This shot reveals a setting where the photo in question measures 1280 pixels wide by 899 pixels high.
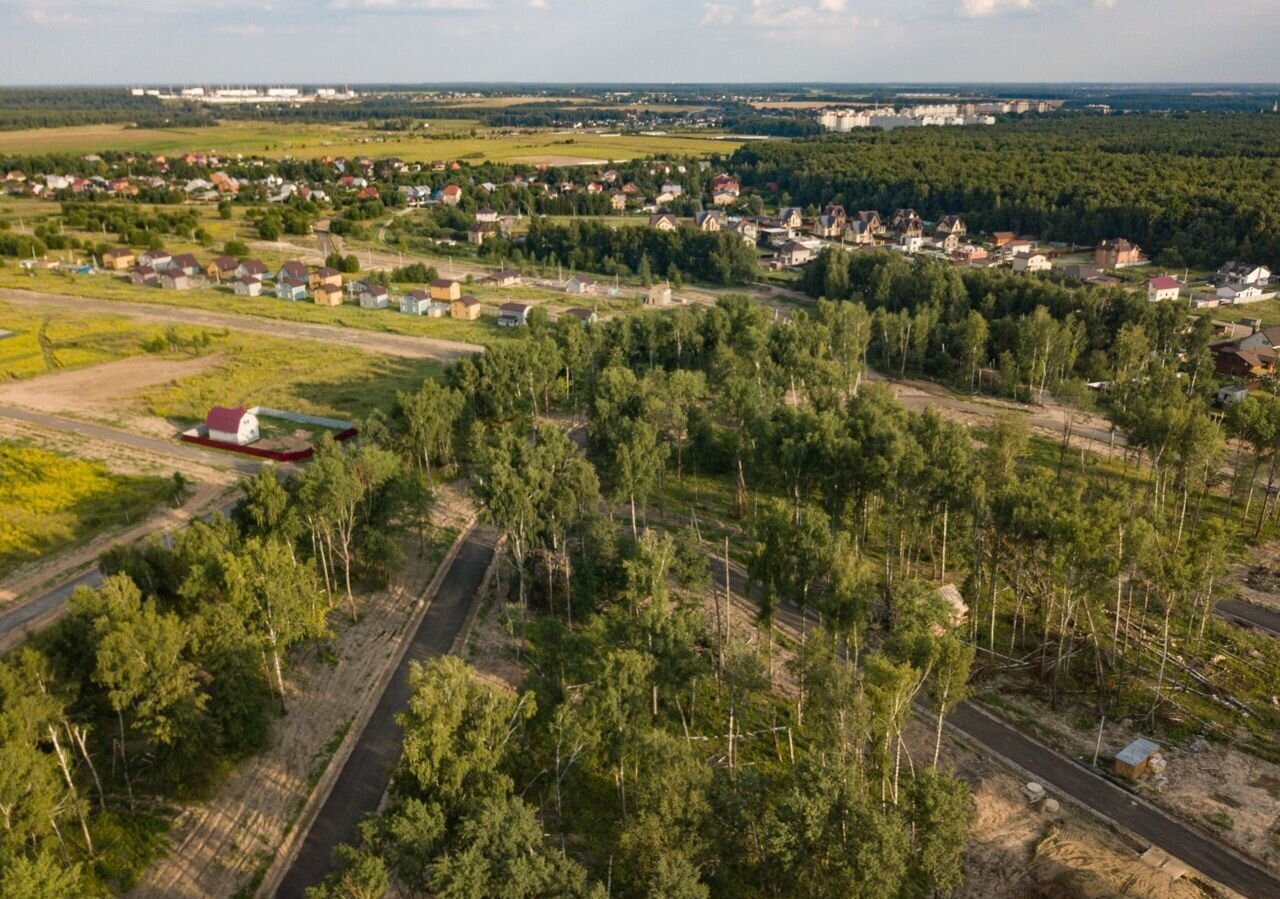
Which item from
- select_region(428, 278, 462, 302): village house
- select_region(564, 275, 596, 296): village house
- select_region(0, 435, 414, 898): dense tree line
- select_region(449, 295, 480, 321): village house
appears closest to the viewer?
select_region(0, 435, 414, 898): dense tree line

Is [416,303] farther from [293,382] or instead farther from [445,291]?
[293,382]

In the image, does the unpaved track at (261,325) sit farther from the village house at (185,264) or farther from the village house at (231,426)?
the village house at (231,426)

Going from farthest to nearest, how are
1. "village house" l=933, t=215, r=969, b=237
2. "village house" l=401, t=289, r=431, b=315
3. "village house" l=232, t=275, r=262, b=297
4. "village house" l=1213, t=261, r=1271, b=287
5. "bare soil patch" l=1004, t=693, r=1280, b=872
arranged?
1. "village house" l=933, t=215, r=969, b=237
2. "village house" l=232, t=275, r=262, b=297
3. "village house" l=1213, t=261, r=1271, b=287
4. "village house" l=401, t=289, r=431, b=315
5. "bare soil patch" l=1004, t=693, r=1280, b=872

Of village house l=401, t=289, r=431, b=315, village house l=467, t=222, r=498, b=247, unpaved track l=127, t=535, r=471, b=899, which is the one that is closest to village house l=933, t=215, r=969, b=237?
village house l=467, t=222, r=498, b=247

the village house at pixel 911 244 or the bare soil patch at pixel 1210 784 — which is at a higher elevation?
the village house at pixel 911 244

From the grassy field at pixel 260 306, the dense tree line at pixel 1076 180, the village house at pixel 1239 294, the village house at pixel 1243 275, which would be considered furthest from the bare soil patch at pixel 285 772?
the dense tree line at pixel 1076 180

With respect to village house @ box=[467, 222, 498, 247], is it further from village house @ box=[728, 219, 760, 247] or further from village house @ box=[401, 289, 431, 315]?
village house @ box=[728, 219, 760, 247]
